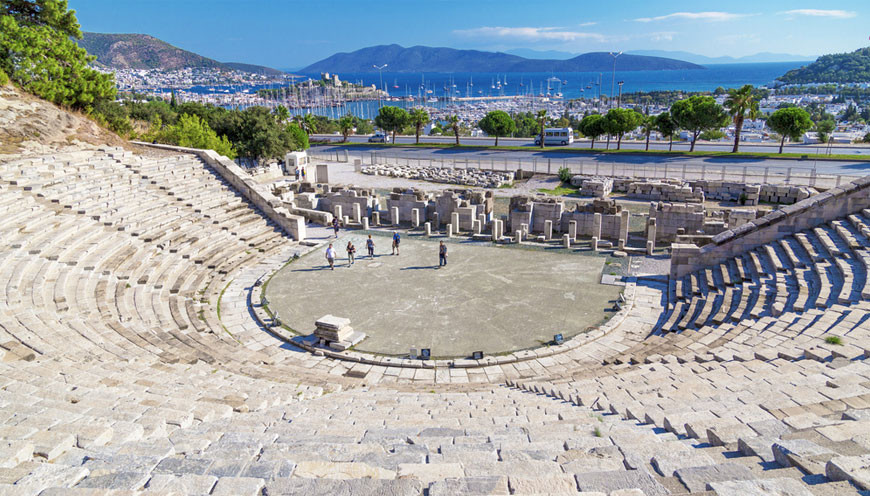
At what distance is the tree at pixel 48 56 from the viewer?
3475cm

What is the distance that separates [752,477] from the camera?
6.20 metres

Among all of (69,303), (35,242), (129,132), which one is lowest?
(69,303)

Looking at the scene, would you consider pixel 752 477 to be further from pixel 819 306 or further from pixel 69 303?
pixel 69 303

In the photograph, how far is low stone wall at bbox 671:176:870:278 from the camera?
19.5m

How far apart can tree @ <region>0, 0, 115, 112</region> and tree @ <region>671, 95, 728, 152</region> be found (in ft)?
177

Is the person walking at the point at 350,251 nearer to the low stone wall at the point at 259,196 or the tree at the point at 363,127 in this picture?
the low stone wall at the point at 259,196

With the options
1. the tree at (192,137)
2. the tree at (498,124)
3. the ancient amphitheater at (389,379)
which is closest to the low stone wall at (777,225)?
the ancient amphitheater at (389,379)

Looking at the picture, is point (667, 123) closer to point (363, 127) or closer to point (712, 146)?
point (712, 146)

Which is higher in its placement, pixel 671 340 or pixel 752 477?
pixel 752 477

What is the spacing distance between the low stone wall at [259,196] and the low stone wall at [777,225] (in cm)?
1891

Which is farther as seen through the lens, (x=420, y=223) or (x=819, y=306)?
(x=420, y=223)

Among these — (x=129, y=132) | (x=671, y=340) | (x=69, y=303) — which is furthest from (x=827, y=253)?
(x=129, y=132)

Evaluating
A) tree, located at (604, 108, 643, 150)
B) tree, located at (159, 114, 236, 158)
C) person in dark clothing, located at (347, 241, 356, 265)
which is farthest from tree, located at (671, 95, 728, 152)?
tree, located at (159, 114, 236, 158)

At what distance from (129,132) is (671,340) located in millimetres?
44981
